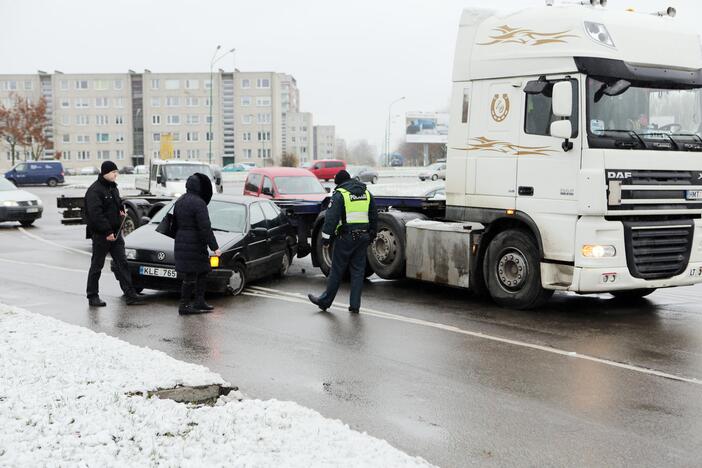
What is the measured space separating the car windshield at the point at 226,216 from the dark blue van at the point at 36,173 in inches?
1715

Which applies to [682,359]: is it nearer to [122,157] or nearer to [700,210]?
[700,210]

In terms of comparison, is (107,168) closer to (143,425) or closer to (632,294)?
(143,425)

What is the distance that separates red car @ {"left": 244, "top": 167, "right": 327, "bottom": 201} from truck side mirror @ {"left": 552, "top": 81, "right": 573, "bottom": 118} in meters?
11.3

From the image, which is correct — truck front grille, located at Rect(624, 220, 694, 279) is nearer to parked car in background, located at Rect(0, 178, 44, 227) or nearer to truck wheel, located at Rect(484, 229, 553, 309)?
truck wheel, located at Rect(484, 229, 553, 309)

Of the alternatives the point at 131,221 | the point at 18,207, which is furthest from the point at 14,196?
the point at 131,221

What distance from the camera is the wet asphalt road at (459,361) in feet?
16.8

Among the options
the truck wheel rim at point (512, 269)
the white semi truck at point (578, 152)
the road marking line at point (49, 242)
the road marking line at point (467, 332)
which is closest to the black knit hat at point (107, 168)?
the road marking line at point (467, 332)

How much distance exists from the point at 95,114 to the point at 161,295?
4739 inches

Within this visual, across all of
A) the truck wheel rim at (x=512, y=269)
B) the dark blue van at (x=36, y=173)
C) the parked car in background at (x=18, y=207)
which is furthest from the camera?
the dark blue van at (x=36, y=173)

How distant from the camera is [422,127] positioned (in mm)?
102562

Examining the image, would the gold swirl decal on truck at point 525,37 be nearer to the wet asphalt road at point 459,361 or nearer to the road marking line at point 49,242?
the wet asphalt road at point 459,361

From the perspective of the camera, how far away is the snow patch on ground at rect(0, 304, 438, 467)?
427 cm

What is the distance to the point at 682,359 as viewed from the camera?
7.42 metres

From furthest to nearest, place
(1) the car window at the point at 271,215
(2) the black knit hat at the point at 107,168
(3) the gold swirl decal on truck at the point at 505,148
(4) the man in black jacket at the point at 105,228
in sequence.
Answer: (1) the car window at the point at 271,215
(2) the black knit hat at the point at 107,168
(4) the man in black jacket at the point at 105,228
(3) the gold swirl decal on truck at the point at 505,148
